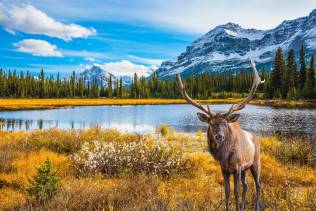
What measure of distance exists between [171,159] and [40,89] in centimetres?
11970

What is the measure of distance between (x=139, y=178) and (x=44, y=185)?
80.5 inches

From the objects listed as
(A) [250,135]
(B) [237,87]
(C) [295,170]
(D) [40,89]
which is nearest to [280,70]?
(B) [237,87]

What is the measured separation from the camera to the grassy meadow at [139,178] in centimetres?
569

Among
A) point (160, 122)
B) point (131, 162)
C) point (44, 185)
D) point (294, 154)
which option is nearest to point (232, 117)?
point (44, 185)

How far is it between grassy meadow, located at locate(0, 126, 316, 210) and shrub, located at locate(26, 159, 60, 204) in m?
0.06

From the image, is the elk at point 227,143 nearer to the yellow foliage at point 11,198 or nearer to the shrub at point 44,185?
the shrub at point 44,185

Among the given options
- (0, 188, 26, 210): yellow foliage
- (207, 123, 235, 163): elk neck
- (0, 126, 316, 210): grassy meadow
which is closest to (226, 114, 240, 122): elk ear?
(207, 123, 235, 163): elk neck

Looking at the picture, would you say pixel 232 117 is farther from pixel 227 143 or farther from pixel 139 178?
pixel 139 178

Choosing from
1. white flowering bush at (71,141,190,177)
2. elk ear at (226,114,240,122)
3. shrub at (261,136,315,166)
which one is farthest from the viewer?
shrub at (261,136,315,166)

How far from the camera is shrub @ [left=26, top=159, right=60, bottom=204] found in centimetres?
588

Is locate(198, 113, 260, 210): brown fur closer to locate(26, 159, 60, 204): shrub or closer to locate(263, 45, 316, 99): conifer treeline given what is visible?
locate(26, 159, 60, 204): shrub

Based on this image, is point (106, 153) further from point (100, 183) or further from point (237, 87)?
point (237, 87)

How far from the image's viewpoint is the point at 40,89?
120 metres

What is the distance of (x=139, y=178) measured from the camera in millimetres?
7105
